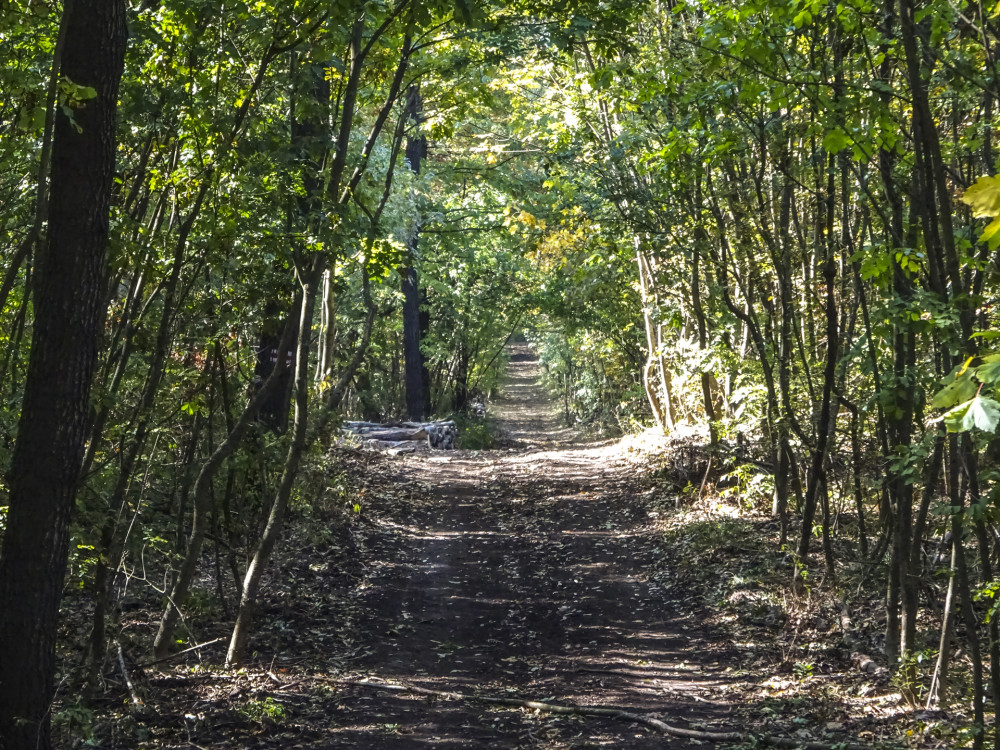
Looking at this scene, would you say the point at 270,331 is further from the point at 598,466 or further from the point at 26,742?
the point at 598,466

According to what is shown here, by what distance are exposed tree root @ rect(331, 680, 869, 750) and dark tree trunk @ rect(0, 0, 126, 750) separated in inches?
110

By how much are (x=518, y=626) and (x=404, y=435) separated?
43.1ft

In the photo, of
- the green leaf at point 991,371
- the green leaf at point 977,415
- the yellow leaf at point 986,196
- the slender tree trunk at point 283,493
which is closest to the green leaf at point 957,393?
the green leaf at point 977,415

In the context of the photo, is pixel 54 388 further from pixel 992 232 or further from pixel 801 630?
pixel 801 630

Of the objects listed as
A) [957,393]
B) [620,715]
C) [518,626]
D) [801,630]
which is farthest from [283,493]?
[957,393]

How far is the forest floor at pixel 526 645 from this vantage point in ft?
19.1

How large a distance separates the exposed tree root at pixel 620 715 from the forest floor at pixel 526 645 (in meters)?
0.05

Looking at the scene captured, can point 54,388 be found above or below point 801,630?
above

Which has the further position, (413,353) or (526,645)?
(413,353)

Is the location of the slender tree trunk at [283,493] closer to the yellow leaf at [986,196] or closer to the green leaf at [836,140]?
the green leaf at [836,140]

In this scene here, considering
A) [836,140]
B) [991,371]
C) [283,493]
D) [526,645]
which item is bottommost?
[526,645]

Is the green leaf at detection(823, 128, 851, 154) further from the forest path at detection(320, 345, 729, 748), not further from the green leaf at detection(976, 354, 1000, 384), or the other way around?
the forest path at detection(320, 345, 729, 748)

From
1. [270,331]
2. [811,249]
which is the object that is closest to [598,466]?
[811,249]

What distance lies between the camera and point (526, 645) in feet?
25.8
